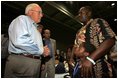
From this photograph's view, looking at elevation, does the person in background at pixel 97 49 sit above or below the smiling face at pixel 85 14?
below

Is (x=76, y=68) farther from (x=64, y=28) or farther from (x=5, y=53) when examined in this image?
(x=64, y=28)

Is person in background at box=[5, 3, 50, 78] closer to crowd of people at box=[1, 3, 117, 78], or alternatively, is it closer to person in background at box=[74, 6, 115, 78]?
crowd of people at box=[1, 3, 117, 78]

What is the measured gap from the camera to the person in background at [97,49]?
5.35ft

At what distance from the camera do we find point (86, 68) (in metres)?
1.61

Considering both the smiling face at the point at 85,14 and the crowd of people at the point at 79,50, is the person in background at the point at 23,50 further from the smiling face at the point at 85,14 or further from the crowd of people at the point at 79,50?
the smiling face at the point at 85,14

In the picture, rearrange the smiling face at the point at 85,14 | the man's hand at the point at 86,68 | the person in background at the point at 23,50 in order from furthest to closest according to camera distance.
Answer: the smiling face at the point at 85,14 < the person in background at the point at 23,50 < the man's hand at the point at 86,68

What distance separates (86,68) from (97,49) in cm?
19

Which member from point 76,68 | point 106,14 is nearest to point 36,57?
point 76,68

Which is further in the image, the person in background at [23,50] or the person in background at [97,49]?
the person in background at [23,50]

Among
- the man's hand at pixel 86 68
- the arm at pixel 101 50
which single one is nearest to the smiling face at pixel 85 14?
the arm at pixel 101 50

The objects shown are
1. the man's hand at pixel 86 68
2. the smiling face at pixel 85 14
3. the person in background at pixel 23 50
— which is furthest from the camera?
the smiling face at pixel 85 14

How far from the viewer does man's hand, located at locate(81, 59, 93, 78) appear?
1.60 metres

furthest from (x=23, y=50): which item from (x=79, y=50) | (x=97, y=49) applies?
(x=97, y=49)

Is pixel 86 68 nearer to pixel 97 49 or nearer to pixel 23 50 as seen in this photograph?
pixel 97 49
